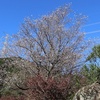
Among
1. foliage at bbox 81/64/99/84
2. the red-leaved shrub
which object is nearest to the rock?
foliage at bbox 81/64/99/84

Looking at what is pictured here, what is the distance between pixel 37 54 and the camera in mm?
28594

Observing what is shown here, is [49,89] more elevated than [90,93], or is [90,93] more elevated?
[49,89]

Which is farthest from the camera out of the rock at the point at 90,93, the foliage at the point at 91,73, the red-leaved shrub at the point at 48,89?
the red-leaved shrub at the point at 48,89

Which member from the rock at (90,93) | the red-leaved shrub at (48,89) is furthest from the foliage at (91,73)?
the rock at (90,93)

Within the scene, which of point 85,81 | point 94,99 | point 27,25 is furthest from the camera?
point 27,25

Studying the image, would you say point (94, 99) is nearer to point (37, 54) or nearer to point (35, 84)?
point (35, 84)

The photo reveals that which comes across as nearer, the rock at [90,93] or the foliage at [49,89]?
the rock at [90,93]

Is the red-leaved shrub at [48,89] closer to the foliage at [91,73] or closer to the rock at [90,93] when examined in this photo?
the foliage at [91,73]

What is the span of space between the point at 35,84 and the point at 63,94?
1369mm

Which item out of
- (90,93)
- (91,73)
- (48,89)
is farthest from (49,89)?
(90,93)

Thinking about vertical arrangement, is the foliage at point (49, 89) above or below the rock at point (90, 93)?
→ above

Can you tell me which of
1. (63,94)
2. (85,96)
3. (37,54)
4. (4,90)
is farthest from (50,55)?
(85,96)

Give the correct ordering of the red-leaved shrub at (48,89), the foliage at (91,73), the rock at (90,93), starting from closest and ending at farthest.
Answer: the rock at (90,93) < the foliage at (91,73) < the red-leaved shrub at (48,89)

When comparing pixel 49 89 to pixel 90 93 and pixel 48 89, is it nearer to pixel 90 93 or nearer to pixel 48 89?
pixel 48 89
